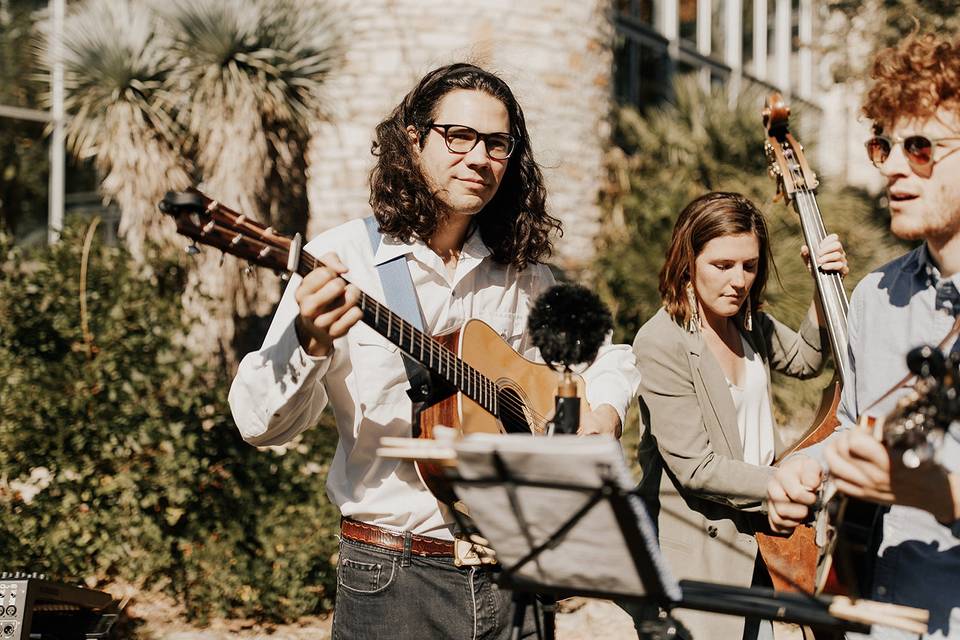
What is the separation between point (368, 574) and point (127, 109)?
5456 millimetres

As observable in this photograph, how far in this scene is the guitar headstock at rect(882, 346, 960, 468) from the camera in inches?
59.0

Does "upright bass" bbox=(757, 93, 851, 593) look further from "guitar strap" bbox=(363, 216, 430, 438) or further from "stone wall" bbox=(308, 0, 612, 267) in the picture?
"stone wall" bbox=(308, 0, 612, 267)

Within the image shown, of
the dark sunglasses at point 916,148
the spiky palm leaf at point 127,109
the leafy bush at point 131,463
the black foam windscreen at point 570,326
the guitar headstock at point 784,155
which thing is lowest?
the leafy bush at point 131,463

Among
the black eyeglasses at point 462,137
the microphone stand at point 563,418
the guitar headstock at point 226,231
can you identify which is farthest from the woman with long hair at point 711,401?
the guitar headstock at point 226,231

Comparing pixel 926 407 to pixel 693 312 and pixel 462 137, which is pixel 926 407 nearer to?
pixel 462 137

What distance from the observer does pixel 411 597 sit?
2.35 meters

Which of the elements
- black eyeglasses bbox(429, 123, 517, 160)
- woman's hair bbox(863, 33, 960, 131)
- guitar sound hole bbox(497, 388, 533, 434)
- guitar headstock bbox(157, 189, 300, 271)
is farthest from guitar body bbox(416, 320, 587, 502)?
woman's hair bbox(863, 33, 960, 131)

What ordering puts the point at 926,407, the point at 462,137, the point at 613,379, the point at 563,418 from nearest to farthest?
1. the point at 926,407
2. the point at 563,418
3. the point at 462,137
4. the point at 613,379

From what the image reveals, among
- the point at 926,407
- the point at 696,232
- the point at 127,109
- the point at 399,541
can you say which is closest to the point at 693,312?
the point at 696,232

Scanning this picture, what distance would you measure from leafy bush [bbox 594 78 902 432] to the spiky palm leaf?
3.82 meters

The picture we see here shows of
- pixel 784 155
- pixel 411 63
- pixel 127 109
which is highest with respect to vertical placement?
pixel 411 63

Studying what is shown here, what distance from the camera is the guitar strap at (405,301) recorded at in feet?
7.53

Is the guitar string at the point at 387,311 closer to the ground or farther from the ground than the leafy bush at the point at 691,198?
closer to the ground

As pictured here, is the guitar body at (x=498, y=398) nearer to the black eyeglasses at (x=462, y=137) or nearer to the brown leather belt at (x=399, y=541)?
the brown leather belt at (x=399, y=541)
